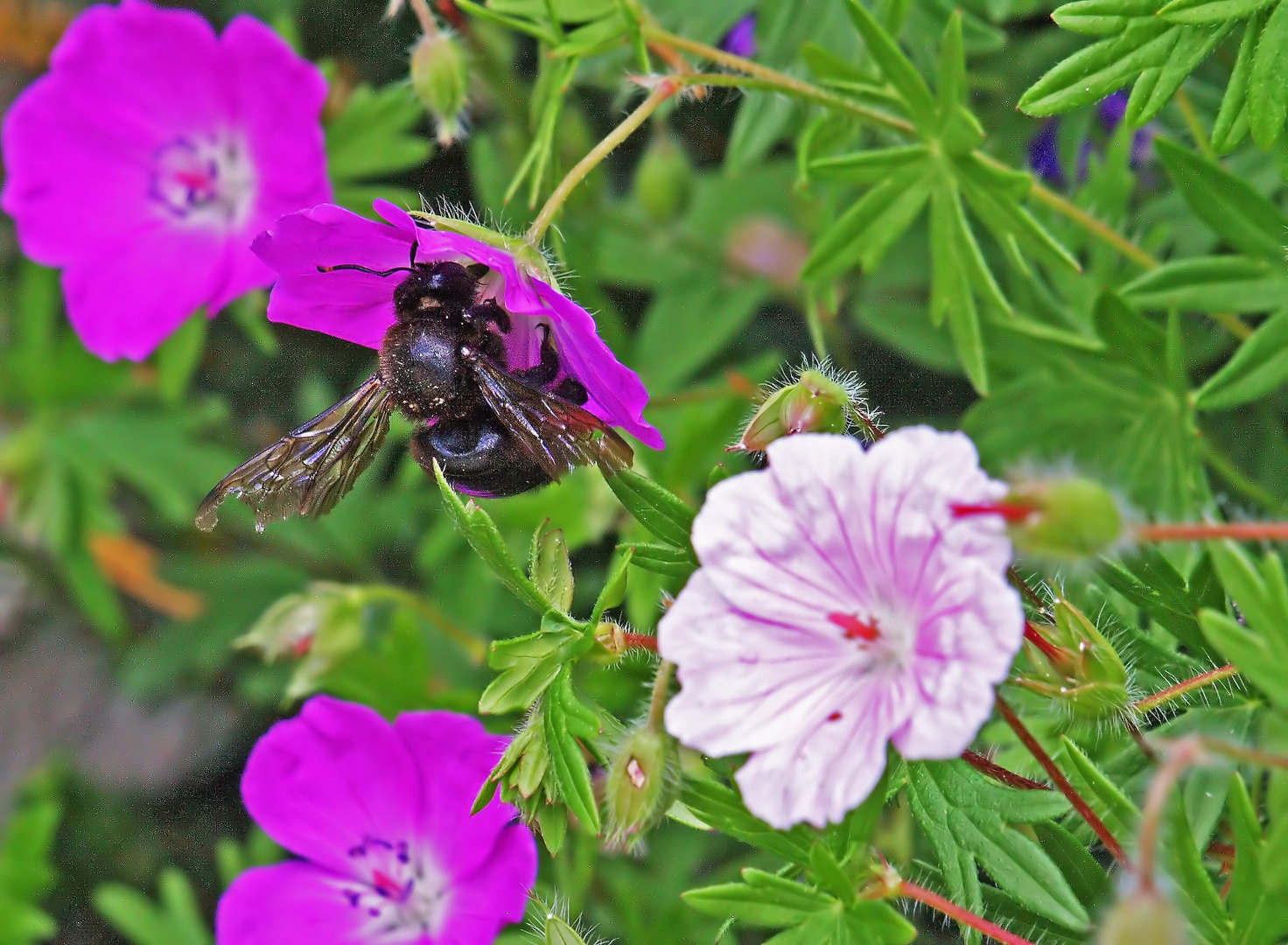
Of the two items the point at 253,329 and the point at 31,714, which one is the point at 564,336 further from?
the point at 31,714

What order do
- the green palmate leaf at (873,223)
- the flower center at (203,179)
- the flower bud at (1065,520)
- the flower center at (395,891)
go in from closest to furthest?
the flower bud at (1065,520) < the green palmate leaf at (873,223) < the flower center at (395,891) < the flower center at (203,179)

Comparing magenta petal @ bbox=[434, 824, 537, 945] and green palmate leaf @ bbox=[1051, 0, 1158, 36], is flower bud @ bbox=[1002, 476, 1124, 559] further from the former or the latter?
magenta petal @ bbox=[434, 824, 537, 945]

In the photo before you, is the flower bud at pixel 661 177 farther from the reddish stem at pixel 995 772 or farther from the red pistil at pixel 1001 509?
the red pistil at pixel 1001 509

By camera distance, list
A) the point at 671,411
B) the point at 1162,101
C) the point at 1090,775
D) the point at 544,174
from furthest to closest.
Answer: the point at 671,411 < the point at 544,174 < the point at 1162,101 < the point at 1090,775

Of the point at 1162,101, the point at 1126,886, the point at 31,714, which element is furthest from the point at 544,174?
the point at 31,714

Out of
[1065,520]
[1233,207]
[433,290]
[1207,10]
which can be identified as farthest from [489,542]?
[1233,207]

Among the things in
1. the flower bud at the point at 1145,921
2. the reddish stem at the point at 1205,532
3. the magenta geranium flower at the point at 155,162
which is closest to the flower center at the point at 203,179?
the magenta geranium flower at the point at 155,162
